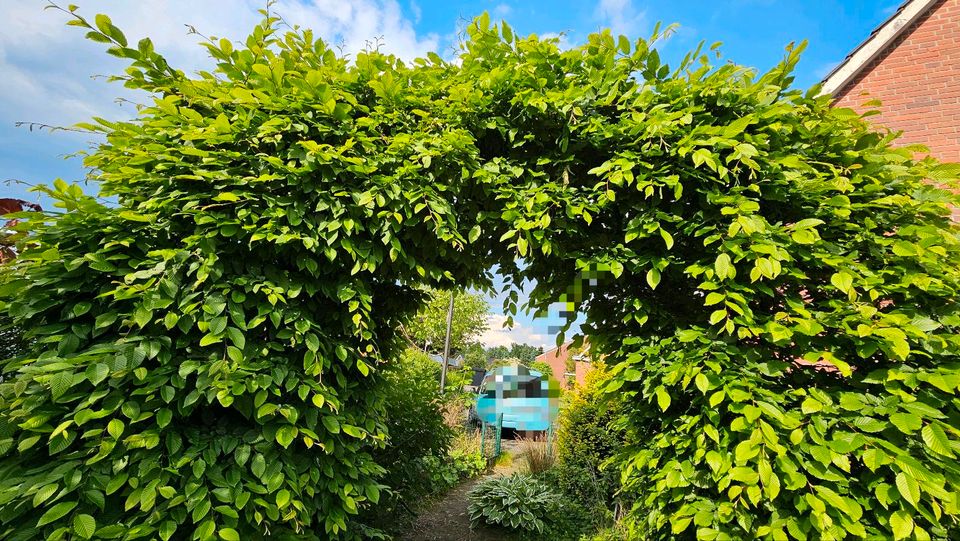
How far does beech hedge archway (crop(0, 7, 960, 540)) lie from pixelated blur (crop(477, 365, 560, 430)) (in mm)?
7285

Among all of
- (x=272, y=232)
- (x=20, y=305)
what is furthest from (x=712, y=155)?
(x=20, y=305)

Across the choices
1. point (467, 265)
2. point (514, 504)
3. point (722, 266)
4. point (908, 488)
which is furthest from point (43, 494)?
point (514, 504)

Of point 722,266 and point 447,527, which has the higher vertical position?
point 722,266

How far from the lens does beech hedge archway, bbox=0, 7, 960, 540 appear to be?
1.76 m

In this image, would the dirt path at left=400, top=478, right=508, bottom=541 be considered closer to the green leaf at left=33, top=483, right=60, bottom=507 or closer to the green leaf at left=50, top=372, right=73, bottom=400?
the green leaf at left=33, top=483, right=60, bottom=507

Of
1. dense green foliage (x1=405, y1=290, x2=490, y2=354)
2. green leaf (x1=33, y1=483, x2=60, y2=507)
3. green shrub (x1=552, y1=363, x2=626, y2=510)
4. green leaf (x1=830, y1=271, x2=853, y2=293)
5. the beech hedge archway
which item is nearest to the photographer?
green leaf (x1=33, y1=483, x2=60, y2=507)

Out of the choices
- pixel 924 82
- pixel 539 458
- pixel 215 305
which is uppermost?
pixel 924 82

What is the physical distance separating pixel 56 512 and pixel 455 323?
40.7 ft

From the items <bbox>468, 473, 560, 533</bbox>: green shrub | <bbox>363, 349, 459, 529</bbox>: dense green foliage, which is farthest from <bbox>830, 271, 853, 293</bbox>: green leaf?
<bbox>468, 473, 560, 533</bbox>: green shrub

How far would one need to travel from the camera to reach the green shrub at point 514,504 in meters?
5.83

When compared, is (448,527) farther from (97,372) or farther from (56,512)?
(97,372)

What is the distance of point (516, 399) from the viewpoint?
10.5m

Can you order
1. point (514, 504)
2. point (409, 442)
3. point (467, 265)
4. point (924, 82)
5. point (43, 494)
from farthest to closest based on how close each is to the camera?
point (514, 504)
point (924, 82)
point (409, 442)
point (467, 265)
point (43, 494)

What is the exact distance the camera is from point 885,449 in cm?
180
